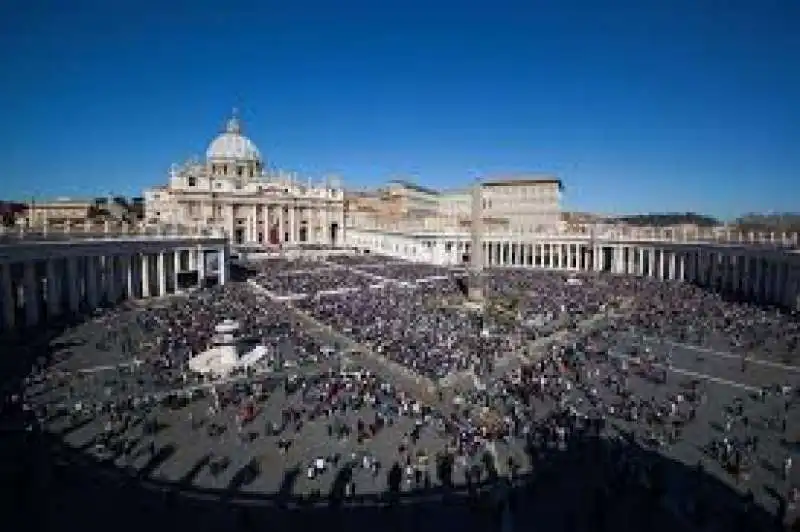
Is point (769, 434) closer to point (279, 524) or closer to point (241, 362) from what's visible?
point (279, 524)

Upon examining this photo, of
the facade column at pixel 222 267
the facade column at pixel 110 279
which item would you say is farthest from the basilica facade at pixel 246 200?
the facade column at pixel 110 279

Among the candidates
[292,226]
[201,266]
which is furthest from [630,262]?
[201,266]

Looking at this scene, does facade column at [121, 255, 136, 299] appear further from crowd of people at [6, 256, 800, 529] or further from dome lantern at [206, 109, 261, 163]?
dome lantern at [206, 109, 261, 163]

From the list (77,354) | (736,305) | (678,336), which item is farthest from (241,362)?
(736,305)

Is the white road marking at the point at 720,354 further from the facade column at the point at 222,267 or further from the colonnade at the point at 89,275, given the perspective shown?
the facade column at the point at 222,267

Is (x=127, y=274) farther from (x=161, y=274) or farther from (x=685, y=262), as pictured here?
(x=685, y=262)

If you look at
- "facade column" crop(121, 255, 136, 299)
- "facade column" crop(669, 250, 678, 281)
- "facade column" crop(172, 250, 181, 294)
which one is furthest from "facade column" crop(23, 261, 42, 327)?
"facade column" crop(669, 250, 678, 281)
